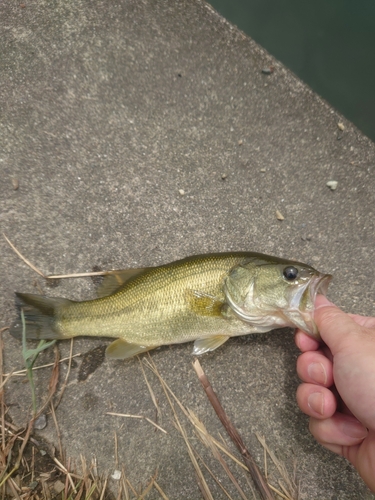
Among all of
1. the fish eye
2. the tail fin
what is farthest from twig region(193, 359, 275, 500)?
the tail fin

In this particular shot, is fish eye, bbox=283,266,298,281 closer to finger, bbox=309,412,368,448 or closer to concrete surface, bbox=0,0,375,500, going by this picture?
concrete surface, bbox=0,0,375,500

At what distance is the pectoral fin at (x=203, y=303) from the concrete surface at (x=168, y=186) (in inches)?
21.4

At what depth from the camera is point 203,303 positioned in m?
2.38

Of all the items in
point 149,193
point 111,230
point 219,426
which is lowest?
point 219,426

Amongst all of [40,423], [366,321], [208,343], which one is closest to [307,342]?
[366,321]

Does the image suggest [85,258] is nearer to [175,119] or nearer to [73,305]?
[73,305]

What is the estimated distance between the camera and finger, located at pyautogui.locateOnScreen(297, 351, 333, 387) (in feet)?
7.32

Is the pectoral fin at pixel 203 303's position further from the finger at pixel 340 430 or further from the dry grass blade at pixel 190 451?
the finger at pixel 340 430

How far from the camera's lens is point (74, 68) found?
304 centimetres

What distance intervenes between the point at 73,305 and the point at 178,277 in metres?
0.81

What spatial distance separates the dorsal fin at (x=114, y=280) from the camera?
2.58m

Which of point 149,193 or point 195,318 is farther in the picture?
point 149,193

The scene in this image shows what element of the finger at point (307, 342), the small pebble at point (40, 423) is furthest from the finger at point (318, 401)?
the small pebble at point (40, 423)

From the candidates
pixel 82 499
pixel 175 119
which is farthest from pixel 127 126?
pixel 82 499
